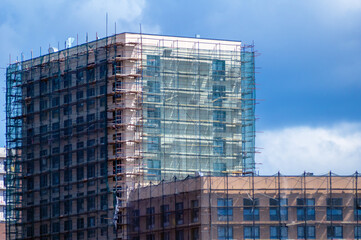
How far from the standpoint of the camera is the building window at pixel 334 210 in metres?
122

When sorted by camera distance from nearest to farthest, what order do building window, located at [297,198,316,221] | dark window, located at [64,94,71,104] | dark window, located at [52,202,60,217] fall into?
building window, located at [297,198,316,221]
dark window, located at [52,202,60,217]
dark window, located at [64,94,71,104]

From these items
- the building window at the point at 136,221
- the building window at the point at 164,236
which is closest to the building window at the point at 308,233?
the building window at the point at 164,236

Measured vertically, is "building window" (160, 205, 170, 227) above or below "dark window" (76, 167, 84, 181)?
below

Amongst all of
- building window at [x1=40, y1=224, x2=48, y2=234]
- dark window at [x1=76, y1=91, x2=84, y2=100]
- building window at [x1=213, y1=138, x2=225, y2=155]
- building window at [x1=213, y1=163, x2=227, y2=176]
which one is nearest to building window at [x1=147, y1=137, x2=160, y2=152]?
building window at [x1=213, y1=138, x2=225, y2=155]

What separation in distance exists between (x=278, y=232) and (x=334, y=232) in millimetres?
5892

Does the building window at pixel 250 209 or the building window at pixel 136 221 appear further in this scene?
the building window at pixel 136 221

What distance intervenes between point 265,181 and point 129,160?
23.0m

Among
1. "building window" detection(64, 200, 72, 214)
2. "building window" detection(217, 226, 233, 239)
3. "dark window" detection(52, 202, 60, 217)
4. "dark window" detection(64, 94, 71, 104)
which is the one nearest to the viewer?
"building window" detection(217, 226, 233, 239)

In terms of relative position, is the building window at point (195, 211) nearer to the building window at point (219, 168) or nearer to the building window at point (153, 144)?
the building window at point (153, 144)

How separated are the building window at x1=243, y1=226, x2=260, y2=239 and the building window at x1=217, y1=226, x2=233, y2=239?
154cm

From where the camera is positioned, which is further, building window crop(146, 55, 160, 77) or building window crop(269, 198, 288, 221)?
building window crop(146, 55, 160, 77)

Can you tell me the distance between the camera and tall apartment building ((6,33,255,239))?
141500 millimetres

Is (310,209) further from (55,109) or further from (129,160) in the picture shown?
(55,109)

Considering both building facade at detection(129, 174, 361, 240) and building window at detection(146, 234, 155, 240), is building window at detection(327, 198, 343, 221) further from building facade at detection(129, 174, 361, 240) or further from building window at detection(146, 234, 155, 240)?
building window at detection(146, 234, 155, 240)
